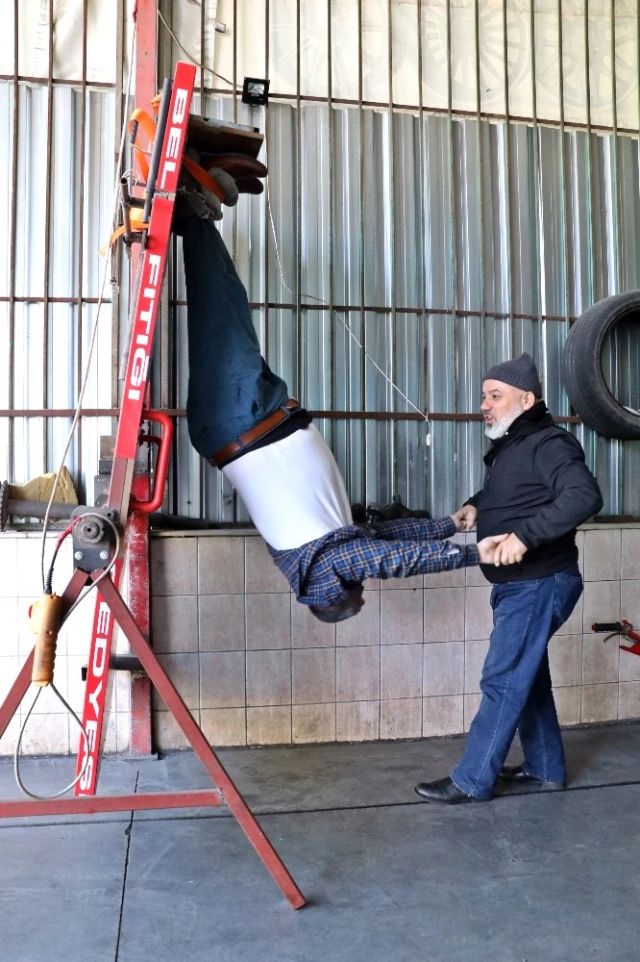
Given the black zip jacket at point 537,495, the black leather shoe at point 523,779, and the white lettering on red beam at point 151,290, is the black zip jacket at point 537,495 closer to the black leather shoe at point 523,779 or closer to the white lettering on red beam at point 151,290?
the black leather shoe at point 523,779

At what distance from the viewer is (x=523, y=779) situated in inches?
123

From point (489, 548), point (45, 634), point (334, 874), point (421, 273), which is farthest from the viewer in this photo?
point (421, 273)

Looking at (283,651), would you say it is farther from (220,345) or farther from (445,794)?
(220,345)

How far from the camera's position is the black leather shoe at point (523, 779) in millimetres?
3084

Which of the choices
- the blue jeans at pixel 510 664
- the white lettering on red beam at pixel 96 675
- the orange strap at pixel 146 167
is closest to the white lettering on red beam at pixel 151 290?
the orange strap at pixel 146 167

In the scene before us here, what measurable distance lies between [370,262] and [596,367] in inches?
48.9

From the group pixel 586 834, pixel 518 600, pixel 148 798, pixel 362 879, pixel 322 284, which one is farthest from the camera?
pixel 322 284

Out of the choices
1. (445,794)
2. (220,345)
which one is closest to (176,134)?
(220,345)

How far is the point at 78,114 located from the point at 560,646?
11.2ft

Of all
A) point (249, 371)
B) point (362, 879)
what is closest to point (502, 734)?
point (362, 879)

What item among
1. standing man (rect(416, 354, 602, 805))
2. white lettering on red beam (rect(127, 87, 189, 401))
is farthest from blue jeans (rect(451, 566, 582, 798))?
white lettering on red beam (rect(127, 87, 189, 401))

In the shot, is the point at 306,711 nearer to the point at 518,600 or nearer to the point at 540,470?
the point at 518,600

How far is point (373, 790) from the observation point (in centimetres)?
306

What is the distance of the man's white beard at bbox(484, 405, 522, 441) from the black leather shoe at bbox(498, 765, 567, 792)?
136cm
